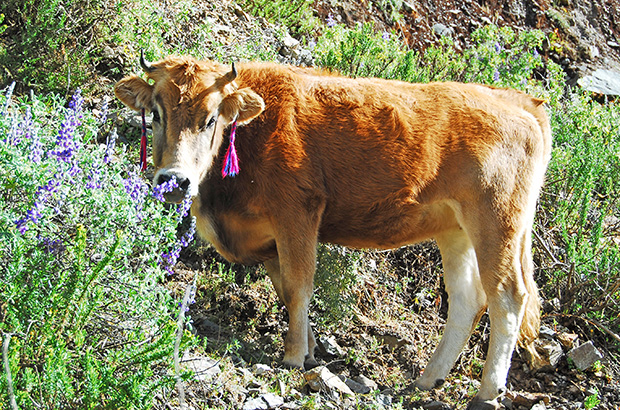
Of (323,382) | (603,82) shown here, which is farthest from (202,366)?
(603,82)

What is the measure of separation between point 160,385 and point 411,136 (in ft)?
9.96

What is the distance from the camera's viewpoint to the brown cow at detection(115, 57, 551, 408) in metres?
5.25

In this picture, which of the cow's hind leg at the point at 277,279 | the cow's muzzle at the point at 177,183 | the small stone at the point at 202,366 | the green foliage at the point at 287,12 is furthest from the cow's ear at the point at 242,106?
the green foliage at the point at 287,12

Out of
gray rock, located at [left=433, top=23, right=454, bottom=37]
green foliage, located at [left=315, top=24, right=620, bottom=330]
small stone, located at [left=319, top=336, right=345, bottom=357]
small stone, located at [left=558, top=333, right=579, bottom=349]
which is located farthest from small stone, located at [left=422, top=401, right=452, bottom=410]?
gray rock, located at [left=433, top=23, right=454, bottom=37]

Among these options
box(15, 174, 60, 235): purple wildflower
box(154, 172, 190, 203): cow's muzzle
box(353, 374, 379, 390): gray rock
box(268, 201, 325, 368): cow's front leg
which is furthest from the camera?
box(353, 374, 379, 390): gray rock

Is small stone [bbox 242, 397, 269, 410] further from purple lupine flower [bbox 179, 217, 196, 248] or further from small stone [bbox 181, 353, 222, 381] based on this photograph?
purple lupine flower [bbox 179, 217, 196, 248]

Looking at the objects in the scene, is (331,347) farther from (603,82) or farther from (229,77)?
(603,82)

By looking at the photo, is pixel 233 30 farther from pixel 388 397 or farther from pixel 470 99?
pixel 388 397

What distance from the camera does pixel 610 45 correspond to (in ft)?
42.2

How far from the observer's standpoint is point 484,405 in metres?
5.27

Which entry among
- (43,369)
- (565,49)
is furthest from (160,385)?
(565,49)

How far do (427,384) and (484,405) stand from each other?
0.55 m

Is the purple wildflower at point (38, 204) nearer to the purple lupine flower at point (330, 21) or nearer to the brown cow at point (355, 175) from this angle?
the brown cow at point (355, 175)

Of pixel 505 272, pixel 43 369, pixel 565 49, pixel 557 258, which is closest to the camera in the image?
pixel 43 369
